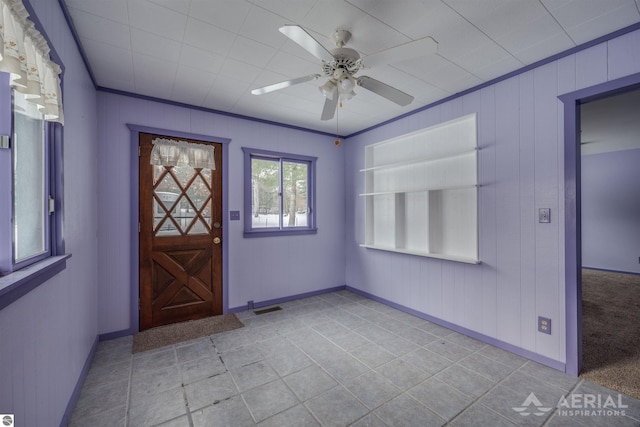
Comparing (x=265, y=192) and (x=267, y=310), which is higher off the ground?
(x=265, y=192)

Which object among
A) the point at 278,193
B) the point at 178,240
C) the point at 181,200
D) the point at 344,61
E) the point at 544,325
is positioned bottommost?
the point at 544,325

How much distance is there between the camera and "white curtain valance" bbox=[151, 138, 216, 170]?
3.16 meters

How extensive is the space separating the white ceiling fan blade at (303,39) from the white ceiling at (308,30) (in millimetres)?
336

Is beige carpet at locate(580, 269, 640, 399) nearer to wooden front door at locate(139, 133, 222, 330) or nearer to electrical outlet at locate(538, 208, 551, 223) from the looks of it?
electrical outlet at locate(538, 208, 551, 223)

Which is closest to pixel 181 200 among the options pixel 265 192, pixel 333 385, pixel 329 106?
pixel 265 192

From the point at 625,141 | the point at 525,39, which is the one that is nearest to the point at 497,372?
the point at 525,39

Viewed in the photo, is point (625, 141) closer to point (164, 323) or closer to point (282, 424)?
point (282, 424)

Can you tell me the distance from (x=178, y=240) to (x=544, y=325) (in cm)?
381

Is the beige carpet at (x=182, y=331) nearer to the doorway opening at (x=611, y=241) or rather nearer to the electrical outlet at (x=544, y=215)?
the electrical outlet at (x=544, y=215)

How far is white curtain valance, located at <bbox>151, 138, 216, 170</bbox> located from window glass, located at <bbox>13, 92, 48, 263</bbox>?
5.12 feet

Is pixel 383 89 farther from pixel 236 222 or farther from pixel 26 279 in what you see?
pixel 236 222

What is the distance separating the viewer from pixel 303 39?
5.03 ft

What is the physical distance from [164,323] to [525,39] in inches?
174

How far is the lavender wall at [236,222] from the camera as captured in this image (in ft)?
9.54
